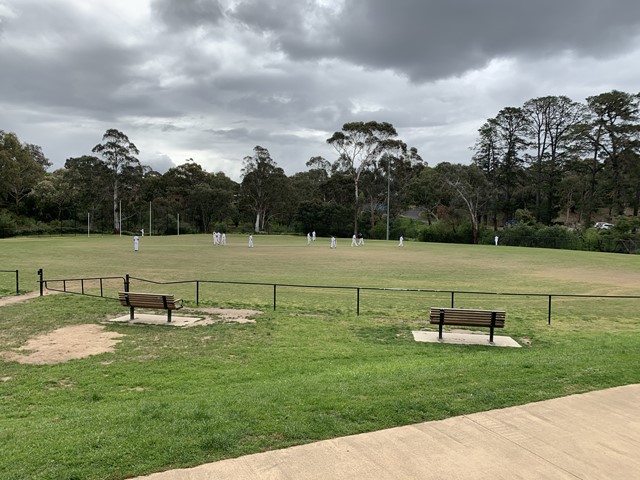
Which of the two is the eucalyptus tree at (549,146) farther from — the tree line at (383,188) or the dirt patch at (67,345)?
the dirt patch at (67,345)

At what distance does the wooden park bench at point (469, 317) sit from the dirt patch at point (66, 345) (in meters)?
6.36

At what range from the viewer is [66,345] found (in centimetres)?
910

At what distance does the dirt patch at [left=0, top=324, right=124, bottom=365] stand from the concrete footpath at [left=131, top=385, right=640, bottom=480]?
5686 millimetres

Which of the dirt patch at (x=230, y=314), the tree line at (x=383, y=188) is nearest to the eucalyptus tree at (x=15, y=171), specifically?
the tree line at (x=383, y=188)

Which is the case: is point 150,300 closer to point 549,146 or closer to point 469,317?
point 469,317

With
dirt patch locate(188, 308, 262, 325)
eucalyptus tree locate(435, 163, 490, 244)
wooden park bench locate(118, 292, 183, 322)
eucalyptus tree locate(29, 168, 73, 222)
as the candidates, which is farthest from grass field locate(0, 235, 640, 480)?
eucalyptus tree locate(29, 168, 73, 222)

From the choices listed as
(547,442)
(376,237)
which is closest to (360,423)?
(547,442)

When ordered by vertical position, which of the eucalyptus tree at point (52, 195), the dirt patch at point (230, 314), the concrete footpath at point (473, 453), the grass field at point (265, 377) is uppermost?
the eucalyptus tree at point (52, 195)

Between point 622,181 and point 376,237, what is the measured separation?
36407 millimetres

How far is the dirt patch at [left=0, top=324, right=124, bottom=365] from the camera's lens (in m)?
8.20

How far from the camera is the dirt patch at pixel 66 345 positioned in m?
8.20

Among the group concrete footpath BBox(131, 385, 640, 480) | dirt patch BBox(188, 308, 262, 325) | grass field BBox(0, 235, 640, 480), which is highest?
concrete footpath BBox(131, 385, 640, 480)

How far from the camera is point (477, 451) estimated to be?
4.08 metres

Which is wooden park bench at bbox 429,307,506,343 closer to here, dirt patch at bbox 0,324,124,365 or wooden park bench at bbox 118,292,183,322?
wooden park bench at bbox 118,292,183,322
